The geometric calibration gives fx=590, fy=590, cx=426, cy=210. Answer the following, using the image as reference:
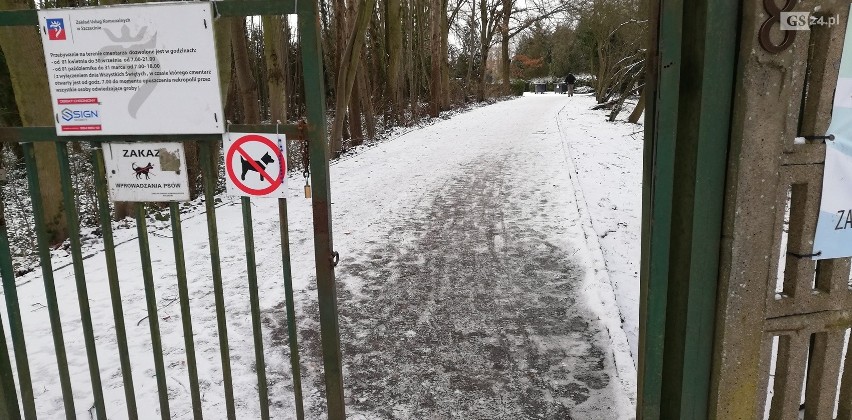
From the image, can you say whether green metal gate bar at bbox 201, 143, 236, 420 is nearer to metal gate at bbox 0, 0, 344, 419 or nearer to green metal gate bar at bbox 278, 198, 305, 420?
metal gate at bbox 0, 0, 344, 419

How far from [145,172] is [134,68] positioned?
464 millimetres

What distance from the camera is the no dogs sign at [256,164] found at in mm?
2592

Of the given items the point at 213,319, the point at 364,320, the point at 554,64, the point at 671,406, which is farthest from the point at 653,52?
the point at 554,64

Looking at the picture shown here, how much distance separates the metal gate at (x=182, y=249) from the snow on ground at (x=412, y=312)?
1.81ft

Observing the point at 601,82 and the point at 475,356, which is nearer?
the point at 475,356

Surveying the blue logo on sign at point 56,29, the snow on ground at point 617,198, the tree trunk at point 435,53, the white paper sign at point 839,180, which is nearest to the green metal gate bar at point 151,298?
the blue logo on sign at point 56,29

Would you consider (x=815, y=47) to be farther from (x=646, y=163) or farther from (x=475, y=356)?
(x=475, y=356)

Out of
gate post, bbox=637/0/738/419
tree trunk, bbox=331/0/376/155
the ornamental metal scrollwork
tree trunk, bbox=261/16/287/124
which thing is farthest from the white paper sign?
tree trunk, bbox=331/0/376/155

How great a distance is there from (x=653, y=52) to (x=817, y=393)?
5.65 ft

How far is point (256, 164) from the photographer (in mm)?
2639

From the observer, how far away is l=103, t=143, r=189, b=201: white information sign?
8.72 feet

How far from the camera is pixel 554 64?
56562 mm

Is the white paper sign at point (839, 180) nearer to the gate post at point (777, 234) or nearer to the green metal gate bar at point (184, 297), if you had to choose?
the gate post at point (777, 234)

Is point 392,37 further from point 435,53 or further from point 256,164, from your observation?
point 256,164
